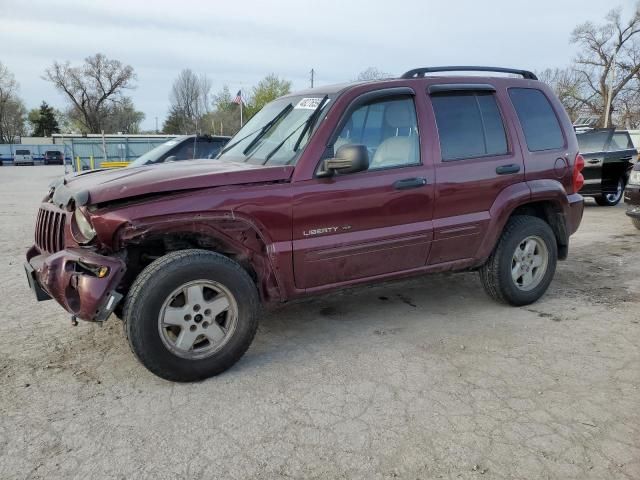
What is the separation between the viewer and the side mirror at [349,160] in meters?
3.37

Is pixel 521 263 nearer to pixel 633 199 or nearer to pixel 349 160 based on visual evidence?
pixel 349 160

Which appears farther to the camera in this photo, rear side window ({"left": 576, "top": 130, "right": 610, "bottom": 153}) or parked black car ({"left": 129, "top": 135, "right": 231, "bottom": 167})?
rear side window ({"left": 576, "top": 130, "right": 610, "bottom": 153})

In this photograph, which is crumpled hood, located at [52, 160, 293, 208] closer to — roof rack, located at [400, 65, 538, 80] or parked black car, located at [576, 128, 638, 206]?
roof rack, located at [400, 65, 538, 80]

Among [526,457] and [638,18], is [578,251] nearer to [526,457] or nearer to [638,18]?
[526,457]

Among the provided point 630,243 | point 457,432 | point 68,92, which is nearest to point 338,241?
point 457,432

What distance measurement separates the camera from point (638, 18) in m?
43.9

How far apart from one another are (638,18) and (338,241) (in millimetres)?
52274

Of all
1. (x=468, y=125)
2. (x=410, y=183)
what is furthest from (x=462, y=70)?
(x=410, y=183)

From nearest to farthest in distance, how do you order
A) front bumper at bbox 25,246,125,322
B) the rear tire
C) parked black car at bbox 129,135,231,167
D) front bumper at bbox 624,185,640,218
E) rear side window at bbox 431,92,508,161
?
1. front bumper at bbox 25,246,125,322
2. rear side window at bbox 431,92,508,161
3. the rear tire
4. front bumper at bbox 624,185,640,218
5. parked black car at bbox 129,135,231,167

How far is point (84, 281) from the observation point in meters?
3.03

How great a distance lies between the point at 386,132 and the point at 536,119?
164 cm

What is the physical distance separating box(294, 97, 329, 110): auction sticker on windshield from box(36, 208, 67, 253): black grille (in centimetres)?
192

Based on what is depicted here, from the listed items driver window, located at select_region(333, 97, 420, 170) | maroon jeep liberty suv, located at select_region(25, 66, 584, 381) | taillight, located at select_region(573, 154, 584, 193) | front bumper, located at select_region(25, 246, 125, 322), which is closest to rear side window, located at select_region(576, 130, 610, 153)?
taillight, located at select_region(573, 154, 584, 193)

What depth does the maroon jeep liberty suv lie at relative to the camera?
3.14m
